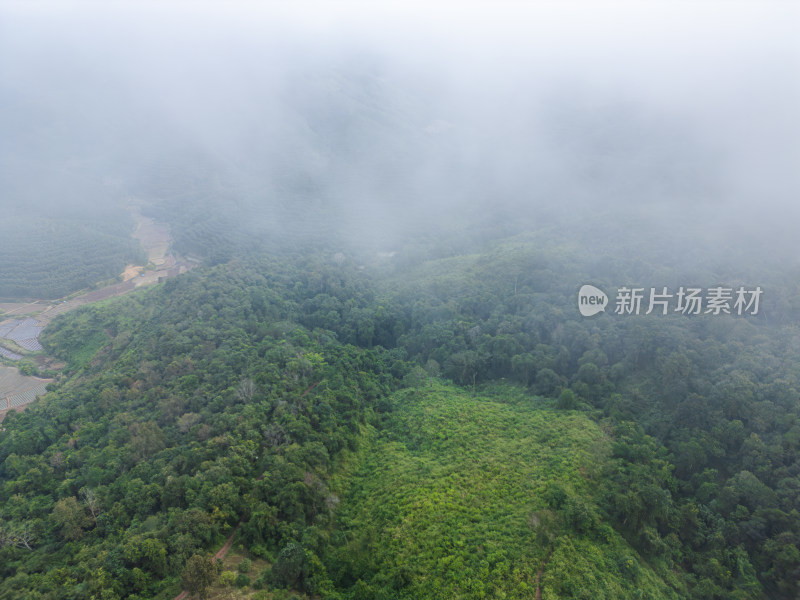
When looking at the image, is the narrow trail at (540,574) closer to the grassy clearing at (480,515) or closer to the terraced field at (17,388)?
the grassy clearing at (480,515)

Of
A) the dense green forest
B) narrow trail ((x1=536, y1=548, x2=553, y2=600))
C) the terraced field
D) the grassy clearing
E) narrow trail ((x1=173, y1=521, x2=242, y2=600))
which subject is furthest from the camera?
the terraced field

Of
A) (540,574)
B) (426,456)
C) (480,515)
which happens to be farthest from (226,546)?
(540,574)

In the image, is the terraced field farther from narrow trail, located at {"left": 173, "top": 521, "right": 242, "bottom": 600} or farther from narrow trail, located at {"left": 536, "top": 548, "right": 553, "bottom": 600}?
narrow trail, located at {"left": 536, "top": 548, "right": 553, "bottom": 600}

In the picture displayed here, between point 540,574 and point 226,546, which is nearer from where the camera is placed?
point 540,574

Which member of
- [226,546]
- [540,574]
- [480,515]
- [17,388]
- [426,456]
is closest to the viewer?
[540,574]

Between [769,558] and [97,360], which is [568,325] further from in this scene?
[97,360]

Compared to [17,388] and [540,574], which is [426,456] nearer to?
[540,574]

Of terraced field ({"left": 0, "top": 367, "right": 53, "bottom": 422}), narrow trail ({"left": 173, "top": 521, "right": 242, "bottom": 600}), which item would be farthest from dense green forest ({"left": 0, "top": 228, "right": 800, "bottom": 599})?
terraced field ({"left": 0, "top": 367, "right": 53, "bottom": 422})

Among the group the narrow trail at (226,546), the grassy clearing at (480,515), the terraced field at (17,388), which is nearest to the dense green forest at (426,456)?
the grassy clearing at (480,515)
